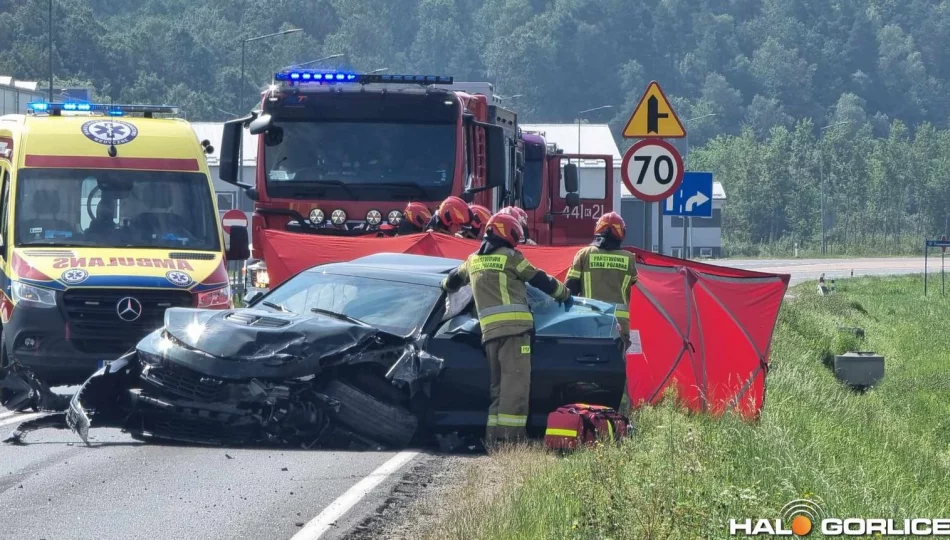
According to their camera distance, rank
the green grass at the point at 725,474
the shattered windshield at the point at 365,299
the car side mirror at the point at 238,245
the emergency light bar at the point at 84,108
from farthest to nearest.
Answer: the emergency light bar at the point at 84,108
the car side mirror at the point at 238,245
the shattered windshield at the point at 365,299
the green grass at the point at 725,474

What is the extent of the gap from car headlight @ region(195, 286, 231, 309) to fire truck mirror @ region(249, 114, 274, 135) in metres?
2.77

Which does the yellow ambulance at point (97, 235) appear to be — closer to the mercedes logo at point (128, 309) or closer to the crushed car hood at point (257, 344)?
the mercedes logo at point (128, 309)

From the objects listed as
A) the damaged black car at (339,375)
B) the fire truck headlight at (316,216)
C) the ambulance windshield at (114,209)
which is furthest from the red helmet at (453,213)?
the damaged black car at (339,375)

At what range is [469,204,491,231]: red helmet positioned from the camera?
15.7 m

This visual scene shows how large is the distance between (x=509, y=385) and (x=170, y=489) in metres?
2.77

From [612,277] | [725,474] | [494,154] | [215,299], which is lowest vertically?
[725,474]

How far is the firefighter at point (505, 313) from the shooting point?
10750 millimetres

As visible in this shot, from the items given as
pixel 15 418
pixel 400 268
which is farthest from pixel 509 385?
pixel 15 418

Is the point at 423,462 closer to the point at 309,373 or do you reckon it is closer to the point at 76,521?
the point at 309,373

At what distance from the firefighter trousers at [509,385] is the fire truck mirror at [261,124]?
605cm

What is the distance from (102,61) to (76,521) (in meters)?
112

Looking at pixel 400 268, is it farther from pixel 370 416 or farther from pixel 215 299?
pixel 215 299

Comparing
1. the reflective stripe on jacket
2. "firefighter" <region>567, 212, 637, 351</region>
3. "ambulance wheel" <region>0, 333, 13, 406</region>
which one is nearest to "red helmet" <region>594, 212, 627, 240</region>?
"firefighter" <region>567, 212, 637, 351</region>

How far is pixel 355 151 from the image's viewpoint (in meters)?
16.3
